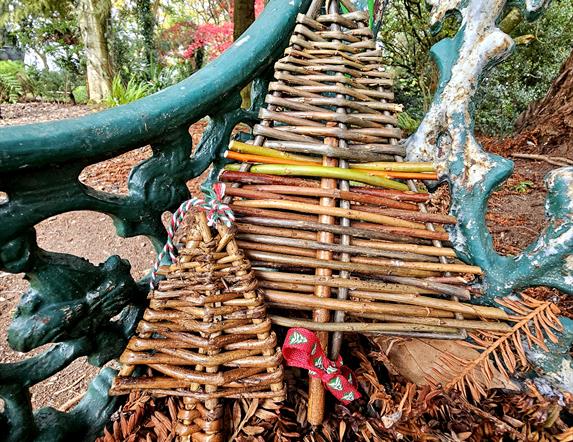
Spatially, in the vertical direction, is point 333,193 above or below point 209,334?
above

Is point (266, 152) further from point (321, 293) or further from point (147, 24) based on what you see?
point (147, 24)

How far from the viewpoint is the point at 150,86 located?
23.9 ft

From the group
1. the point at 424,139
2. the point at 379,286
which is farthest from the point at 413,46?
the point at 379,286

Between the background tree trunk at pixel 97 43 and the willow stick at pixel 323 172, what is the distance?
297 inches

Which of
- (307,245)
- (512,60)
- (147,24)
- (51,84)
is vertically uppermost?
(512,60)

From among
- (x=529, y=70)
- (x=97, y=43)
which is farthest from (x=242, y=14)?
(x=529, y=70)

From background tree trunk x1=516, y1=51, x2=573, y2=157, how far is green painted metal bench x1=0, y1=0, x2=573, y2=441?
262 centimetres

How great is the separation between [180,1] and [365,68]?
1514cm

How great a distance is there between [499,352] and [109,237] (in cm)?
261

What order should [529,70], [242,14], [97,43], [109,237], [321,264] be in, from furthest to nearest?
1. [97,43]
2. [529,70]
3. [242,14]
4. [109,237]
5. [321,264]

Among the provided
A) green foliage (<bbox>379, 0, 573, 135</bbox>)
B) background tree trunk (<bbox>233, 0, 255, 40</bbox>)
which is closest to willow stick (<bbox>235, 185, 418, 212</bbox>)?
background tree trunk (<bbox>233, 0, 255, 40</bbox>)

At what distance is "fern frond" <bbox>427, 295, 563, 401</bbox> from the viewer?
2.53ft

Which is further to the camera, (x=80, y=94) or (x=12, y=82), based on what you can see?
(x=80, y=94)

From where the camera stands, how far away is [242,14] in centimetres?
491
